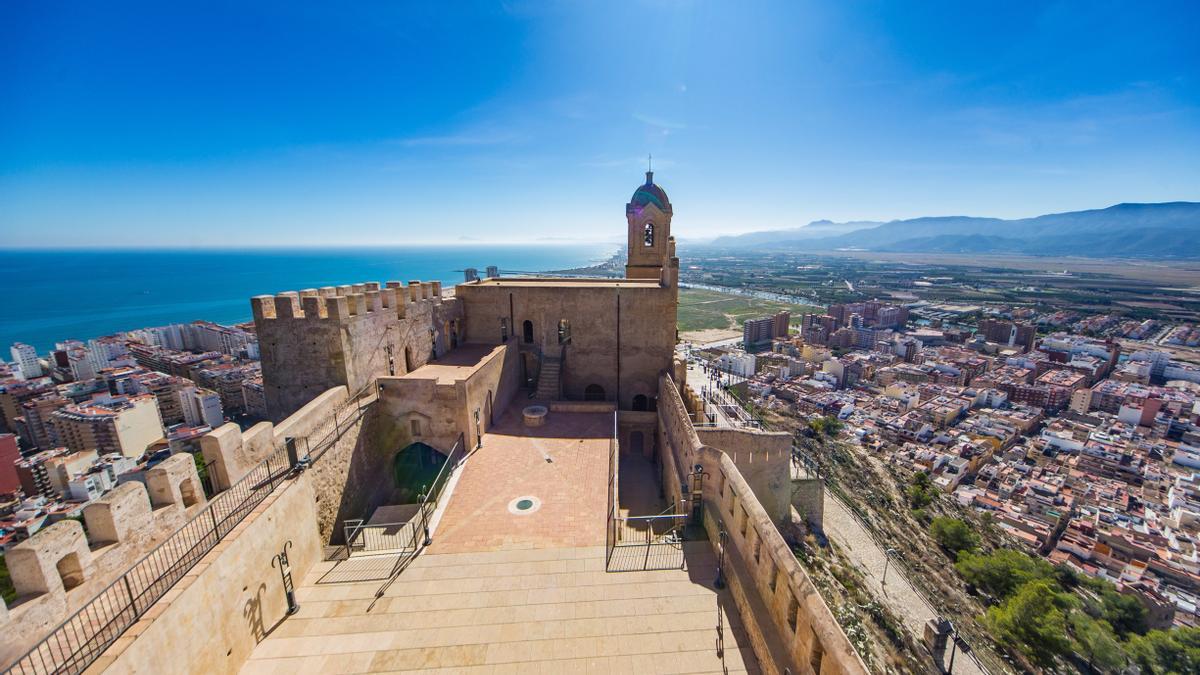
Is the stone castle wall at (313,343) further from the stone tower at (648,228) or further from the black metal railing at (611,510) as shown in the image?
the stone tower at (648,228)

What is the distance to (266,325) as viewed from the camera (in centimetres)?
1199

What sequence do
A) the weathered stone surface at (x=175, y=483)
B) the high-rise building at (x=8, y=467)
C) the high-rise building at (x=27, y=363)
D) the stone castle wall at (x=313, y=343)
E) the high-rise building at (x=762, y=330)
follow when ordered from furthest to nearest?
the high-rise building at (x=762, y=330)
the high-rise building at (x=27, y=363)
the high-rise building at (x=8, y=467)
the stone castle wall at (x=313, y=343)
the weathered stone surface at (x=175, y=483)

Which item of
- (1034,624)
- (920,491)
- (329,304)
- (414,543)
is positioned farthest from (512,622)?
(920,491)

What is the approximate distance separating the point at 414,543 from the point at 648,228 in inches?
727

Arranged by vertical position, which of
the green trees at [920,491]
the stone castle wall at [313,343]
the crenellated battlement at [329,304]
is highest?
the crenellated battlement at [329,304]

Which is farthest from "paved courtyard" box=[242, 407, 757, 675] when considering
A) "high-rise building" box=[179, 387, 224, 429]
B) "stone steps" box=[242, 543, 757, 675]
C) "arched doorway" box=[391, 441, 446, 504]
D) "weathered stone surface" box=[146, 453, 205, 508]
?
"high-rise building" box=[179, 387, 224, 429]

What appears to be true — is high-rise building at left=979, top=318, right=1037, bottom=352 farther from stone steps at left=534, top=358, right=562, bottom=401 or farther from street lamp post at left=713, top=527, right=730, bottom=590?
street lamp post at left=713, top=527, right=730, bottom=590

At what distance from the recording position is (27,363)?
56.6 m

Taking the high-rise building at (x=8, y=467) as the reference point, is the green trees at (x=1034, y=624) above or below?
below

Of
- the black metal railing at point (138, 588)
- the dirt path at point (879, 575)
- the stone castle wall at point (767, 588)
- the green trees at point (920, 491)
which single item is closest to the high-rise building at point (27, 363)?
the black metal railing at point (138, 588)

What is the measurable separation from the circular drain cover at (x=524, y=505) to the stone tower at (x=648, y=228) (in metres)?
14.7

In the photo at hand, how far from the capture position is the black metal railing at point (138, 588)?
469 centimetres

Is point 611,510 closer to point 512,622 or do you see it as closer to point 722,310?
point 512,622

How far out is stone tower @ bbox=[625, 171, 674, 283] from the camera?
2303cm
